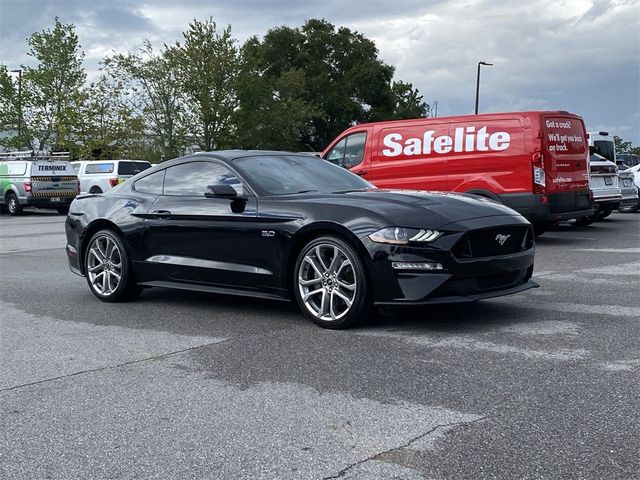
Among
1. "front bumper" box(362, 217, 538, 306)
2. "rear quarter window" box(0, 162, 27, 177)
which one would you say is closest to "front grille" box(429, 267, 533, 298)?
"front bumper" box(362, 217, 538, 306)

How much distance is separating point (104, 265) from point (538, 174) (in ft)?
23.0

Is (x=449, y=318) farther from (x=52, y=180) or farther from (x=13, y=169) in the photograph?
(x=13, y=169)

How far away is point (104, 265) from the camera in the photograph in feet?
26.6

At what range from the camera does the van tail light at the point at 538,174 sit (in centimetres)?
1249

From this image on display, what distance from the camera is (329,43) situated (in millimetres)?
64250

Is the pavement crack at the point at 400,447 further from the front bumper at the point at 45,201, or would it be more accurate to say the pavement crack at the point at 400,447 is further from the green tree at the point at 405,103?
the green tree at the point at 405,103

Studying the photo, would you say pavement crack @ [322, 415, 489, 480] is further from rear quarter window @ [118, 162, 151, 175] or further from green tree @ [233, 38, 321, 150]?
green tree @ [233, 38, 321, 150]

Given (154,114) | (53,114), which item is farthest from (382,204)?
(53,114)

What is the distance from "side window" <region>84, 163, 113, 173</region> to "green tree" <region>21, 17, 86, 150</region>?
855 inches

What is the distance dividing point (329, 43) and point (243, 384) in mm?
61492

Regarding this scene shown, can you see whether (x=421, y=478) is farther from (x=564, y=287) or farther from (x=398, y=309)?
(x=564, y=287)

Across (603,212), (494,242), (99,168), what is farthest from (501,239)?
(99,168)

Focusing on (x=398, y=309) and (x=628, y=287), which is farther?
(x=628, y=287)

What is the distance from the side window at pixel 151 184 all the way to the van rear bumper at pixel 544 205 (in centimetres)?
628
